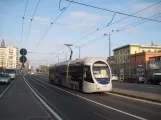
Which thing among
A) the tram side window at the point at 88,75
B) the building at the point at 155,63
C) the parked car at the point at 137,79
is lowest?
the parked car at the point at 137,79

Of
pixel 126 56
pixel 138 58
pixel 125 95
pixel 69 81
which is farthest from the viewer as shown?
pixel 126 56

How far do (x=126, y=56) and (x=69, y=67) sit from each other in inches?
2990

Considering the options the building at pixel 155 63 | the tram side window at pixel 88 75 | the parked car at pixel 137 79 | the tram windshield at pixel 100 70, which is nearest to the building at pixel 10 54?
the building at pixel 155 63

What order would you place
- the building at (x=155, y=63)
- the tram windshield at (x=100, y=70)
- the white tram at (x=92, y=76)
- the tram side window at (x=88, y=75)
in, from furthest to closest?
the building at (x=155, y=63) < the tram windshield at (x=100, y=70) < the tram side window at (x=88, y=75) < the white tram at (x=92, y=76)

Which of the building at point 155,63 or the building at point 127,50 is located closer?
the building at point 155,63

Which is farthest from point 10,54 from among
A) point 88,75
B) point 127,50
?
point 88,75

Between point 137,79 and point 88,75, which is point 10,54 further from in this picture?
point 88,75

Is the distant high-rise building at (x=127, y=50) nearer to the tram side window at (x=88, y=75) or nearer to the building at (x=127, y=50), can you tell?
the building at (x=127, y=50)

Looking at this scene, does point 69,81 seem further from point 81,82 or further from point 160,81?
point 160,81

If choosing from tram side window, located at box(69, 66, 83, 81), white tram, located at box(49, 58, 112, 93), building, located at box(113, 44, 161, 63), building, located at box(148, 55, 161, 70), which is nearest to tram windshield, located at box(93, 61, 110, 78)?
white tram, located at box(49, 58, 112, 93)

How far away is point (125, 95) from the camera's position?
20922 mm

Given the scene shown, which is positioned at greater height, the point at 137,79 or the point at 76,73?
the point at 76,73

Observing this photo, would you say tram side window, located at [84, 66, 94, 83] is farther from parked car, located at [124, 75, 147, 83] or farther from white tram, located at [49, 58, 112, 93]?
parked car, located at [124, 75, 147, 83]

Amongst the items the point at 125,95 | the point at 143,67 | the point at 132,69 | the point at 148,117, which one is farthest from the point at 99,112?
the point at 132,69
